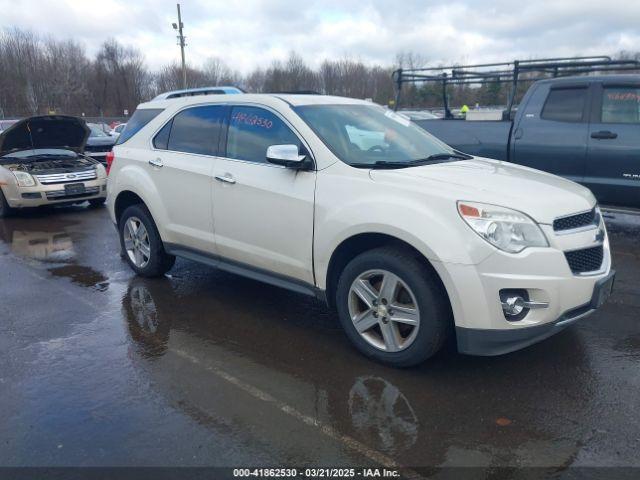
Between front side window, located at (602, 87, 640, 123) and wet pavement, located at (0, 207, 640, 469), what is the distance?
2468 millimetres

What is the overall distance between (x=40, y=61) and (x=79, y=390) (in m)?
67.9

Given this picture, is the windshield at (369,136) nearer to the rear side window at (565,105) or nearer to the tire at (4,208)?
the rear side window at (565,105)

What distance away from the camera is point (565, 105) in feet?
23.7

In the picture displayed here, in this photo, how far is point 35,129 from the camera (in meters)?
9.95

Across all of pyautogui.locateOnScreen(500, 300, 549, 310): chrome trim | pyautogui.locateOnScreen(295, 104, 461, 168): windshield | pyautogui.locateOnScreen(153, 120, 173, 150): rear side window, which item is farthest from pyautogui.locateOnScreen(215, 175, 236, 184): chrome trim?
pyautogui.locateOnScreen(500, 300, 549, 310): chrome trim

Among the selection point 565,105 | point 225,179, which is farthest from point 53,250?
point 565,105

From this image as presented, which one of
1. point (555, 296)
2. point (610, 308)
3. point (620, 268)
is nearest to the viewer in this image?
point (555, 296)

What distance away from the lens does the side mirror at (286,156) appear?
406 cm

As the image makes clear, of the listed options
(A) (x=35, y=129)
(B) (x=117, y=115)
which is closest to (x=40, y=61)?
(B) (x=117, y=115)

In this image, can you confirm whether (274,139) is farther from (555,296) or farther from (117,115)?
(117,115)

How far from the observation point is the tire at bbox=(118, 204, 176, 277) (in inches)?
222

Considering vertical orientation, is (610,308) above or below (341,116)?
below

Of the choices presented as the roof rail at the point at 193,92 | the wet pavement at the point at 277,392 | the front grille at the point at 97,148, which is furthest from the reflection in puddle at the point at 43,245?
the front grille at the point at 97,148

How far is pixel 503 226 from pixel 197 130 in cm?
304
